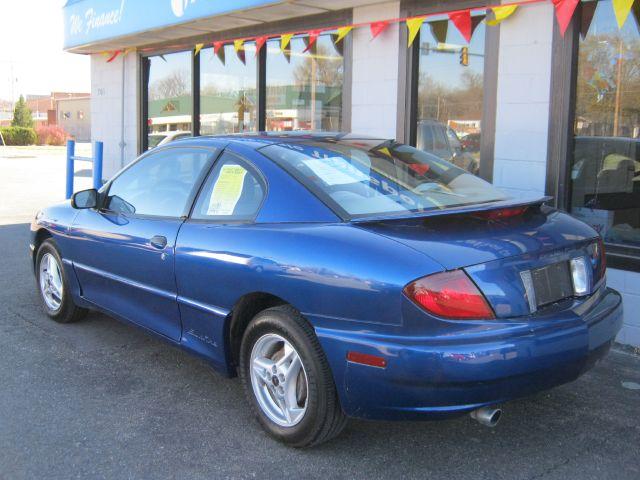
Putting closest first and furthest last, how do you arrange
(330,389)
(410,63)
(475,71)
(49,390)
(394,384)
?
(394,384), (330,389), (49,390), (475,71), (410,63)

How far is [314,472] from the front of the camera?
3.16 metres

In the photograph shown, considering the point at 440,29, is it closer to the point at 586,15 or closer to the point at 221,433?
the point at 586,15

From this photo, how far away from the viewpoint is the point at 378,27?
707 centimetres

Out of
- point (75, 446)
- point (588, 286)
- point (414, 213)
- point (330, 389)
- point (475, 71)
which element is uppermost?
point (475, 71)

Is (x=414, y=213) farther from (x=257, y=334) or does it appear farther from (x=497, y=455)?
(x=497, y=455)

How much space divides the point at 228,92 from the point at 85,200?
5499 mm

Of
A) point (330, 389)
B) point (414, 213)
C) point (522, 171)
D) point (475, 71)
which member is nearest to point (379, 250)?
point (414, 213)

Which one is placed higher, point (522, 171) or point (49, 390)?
point (522, 171)

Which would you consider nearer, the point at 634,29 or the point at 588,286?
the point at 588,286

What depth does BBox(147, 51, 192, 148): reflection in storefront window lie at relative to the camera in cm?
1062

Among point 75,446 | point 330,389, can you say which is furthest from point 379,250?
point 75,446

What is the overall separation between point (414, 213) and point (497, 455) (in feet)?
4.09

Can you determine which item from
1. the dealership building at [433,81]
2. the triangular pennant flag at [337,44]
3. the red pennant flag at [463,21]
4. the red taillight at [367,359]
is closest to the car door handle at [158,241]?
the red taillight at [367,359]

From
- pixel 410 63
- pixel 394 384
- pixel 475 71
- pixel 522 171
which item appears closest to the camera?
pixel 394 384
